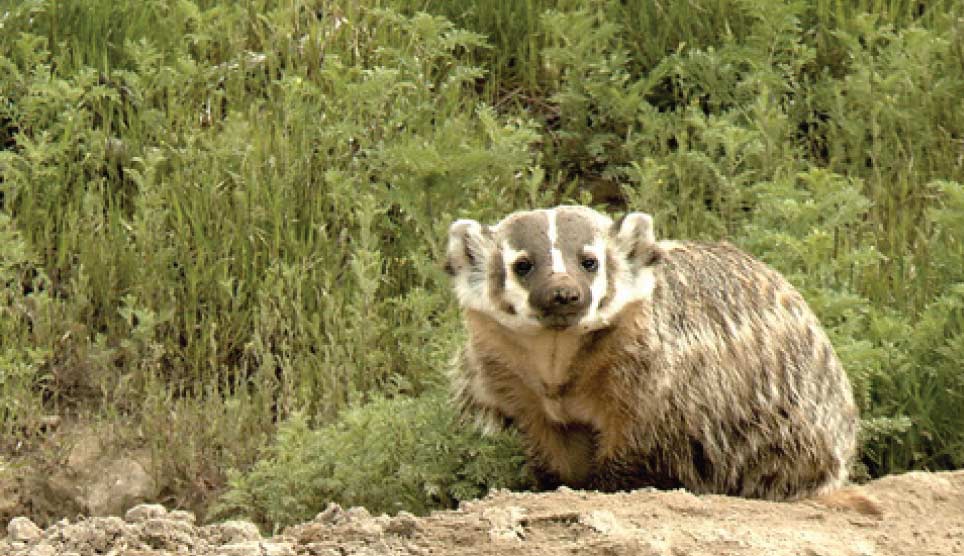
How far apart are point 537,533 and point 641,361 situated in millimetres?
788

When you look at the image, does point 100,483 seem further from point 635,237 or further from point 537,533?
point 537,533

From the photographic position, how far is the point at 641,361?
5266 mm

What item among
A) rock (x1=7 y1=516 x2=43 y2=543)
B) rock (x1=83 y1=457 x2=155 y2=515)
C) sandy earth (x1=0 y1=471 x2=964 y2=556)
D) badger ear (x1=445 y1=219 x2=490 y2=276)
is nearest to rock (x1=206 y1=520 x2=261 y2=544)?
sandy earth (x1=0 y1=471 x2=964 y2=556)

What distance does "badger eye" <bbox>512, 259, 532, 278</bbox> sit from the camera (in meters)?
5.14

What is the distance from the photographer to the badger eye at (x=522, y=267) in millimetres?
5137

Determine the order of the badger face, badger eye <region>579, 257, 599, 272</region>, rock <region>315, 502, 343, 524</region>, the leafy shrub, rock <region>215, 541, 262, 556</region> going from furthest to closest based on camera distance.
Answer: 1. the leafy shrub
2. badger eye <region>579, 257, 599, 272</region>
3. the badger face
4. rock <region>315, 502, 343, 524</region>
5. rock <region>215, 541, 262, 556</region>

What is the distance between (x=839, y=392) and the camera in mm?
5707

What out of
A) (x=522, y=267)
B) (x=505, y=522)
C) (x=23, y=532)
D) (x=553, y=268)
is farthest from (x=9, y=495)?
(x=505, y=522)

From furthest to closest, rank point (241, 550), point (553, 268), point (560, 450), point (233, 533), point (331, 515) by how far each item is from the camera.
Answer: point (560, 450), point (553, 268), point (331, 515), point (233, 533), point (241, 550)

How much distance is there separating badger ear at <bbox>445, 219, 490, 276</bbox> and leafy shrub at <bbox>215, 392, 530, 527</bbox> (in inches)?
22.3

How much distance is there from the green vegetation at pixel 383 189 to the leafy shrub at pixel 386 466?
0.4 inches

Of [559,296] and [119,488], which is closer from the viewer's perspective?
[559,296]

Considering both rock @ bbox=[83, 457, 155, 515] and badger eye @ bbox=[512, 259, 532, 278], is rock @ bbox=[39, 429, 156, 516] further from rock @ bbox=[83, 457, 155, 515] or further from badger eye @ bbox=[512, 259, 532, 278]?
badger eye @ bbox=[512, 259, 532, 278]

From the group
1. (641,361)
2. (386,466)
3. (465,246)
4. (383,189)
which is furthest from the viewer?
(383,189)
